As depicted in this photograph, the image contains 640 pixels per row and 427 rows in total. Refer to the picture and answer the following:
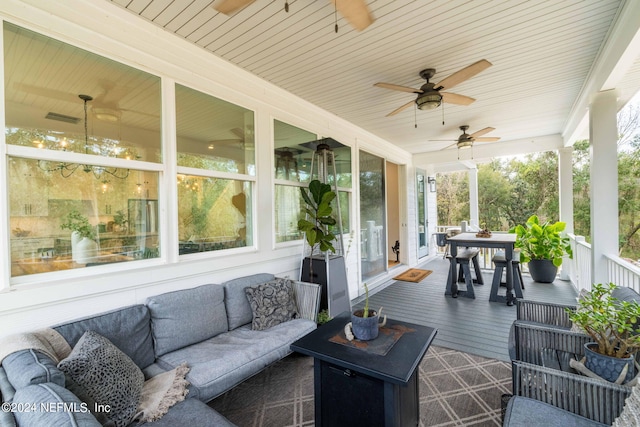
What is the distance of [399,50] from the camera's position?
105 inches

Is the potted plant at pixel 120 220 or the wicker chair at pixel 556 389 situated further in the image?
the potted plant at pixel 120 220

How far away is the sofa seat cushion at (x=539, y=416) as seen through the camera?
4.35 ft

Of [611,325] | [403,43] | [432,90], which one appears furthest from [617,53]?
[611,325]

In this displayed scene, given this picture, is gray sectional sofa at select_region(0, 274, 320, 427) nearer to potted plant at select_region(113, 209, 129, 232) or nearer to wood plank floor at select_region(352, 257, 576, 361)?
potted plant at select_region(113, 209, 129, 232)

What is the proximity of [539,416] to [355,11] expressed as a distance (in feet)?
8.18

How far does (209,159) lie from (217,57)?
3.30 feet

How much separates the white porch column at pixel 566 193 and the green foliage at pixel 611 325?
16.1ft

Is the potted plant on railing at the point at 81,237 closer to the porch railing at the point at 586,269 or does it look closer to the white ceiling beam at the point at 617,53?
the white ceiling beam at the point at 617,53

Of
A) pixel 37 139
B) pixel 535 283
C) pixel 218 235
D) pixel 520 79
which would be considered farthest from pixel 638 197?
pixel 37 139

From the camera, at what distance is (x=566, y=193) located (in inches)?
216

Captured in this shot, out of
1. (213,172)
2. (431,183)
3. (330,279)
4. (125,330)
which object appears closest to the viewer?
(125,330)

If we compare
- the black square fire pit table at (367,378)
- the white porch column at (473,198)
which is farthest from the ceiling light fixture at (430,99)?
the white porch column at (473,198)

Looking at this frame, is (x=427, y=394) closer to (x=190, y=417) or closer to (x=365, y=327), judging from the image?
(x=365, y=327)

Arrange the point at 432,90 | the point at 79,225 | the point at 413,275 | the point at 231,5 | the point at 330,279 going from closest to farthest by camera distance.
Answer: the point at 231,5, the point at 79,225, the point at 432,90, the point at 330,279, the point at 413,275
